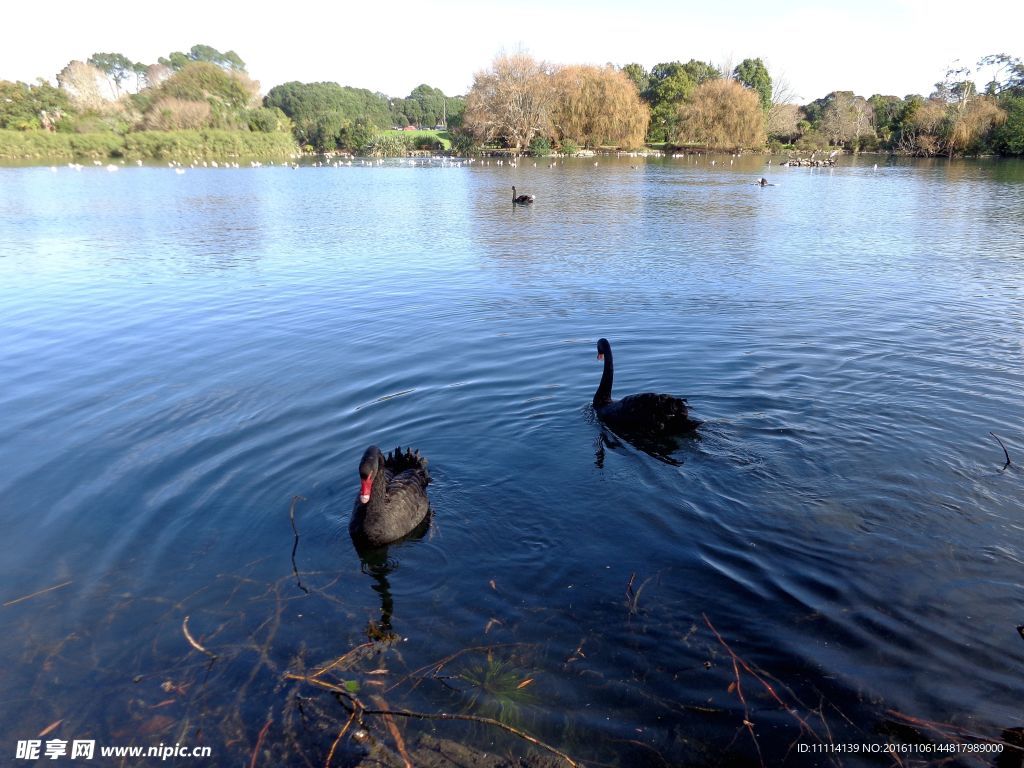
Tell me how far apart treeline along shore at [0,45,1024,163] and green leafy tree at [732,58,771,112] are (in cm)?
35

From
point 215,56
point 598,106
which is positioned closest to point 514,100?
point 598,106

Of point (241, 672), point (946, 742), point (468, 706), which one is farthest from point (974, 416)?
point (241, 672)

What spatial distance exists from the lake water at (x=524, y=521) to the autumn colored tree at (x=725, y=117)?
68.7 metres

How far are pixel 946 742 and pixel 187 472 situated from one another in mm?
6598

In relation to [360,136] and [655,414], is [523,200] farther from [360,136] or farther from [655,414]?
[360,136]

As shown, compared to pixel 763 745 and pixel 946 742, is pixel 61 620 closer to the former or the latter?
pixel 763 745

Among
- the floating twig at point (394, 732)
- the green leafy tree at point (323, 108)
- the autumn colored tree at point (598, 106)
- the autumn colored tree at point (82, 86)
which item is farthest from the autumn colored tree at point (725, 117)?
the floating twig at point (394, 732)

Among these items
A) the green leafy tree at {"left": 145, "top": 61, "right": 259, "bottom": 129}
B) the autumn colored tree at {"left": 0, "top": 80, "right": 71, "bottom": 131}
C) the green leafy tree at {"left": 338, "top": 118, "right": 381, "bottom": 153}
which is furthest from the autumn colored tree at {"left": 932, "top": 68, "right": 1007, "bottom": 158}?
the autumn colored tree at {"left": 0, "top": 80, "right": 71, "bottom": 131}

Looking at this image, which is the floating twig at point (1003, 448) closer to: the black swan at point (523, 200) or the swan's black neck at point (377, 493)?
the swan's black neck at point (377, 493)

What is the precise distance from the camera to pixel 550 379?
895cm

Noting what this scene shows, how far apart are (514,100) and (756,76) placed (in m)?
49.5

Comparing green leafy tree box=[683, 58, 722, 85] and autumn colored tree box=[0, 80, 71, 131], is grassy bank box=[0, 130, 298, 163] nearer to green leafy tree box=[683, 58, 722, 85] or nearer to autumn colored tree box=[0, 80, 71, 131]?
autumn colored tree box=[0, 80, 71, 131]

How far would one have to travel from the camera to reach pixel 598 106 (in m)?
72.8

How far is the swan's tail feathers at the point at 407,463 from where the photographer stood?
6.03 m
